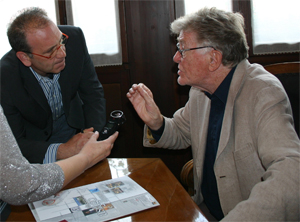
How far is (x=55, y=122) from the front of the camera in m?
1.99

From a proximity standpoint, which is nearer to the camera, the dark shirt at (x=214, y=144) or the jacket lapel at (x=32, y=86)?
the dark shirt at (x=214, y=144)

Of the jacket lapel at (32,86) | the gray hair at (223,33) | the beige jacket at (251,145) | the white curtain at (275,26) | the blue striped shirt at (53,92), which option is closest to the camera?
the beige jacket at (251,145)

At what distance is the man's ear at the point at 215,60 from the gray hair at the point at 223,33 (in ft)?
0.06

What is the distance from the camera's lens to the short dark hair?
5.43 ft

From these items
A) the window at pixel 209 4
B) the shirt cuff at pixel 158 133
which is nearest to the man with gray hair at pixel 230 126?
the shirt cuff at pixel 158 133

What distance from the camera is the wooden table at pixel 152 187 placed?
1035mm

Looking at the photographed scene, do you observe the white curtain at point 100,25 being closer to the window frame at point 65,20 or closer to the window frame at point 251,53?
the window frame at point 65,20

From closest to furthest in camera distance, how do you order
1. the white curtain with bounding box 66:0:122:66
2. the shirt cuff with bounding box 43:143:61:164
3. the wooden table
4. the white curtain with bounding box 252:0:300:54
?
1. the wooden table
2. the shirt cuff with bounding box 43:143:61:164
3. the white curtain with bounding box 252:0:300:54
4. the white curtain with bounding box 66:0:122:66

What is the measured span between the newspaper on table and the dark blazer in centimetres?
53

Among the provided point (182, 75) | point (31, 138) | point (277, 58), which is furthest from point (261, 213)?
point (277, 58)

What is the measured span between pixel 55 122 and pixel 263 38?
6.73 ft

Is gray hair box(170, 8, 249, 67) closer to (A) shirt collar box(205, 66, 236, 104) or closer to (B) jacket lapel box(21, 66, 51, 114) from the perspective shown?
(A) shirt collar box(205, 66, 236, 104)

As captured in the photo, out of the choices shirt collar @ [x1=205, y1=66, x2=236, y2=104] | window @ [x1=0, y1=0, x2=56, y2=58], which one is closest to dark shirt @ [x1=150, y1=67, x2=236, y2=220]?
shirt collar @ [x1=205, y1=66, x2=236, y2=104]

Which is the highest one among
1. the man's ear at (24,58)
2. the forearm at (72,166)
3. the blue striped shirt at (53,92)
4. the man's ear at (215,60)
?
the man's ear at (24,58)
